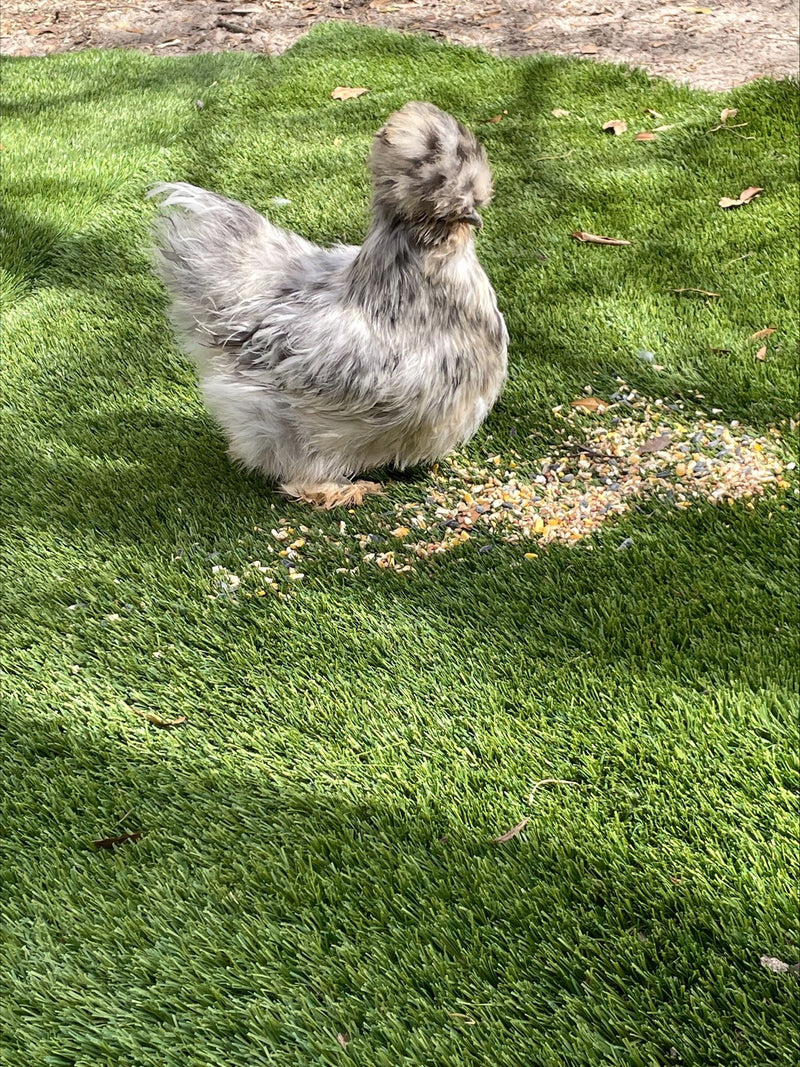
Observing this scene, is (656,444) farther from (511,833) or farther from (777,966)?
(777,966)

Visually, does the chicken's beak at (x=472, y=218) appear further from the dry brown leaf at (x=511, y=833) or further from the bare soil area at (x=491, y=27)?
the bare soil area at (x=491, y=27)

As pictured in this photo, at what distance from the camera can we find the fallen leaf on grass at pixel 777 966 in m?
1.96

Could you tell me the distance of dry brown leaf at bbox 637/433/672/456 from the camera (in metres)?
3.40

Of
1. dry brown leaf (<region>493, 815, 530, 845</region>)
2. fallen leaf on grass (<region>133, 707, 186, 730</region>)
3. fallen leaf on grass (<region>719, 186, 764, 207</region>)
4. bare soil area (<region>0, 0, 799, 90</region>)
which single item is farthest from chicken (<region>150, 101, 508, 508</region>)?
bare soil area (<region>0, 0, 799, 90</region>)

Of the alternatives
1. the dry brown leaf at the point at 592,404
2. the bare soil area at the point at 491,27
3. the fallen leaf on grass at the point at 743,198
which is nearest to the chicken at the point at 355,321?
the dry brown leaf at the point at 592,404

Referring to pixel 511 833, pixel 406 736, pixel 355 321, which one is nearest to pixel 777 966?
pixel 511 833

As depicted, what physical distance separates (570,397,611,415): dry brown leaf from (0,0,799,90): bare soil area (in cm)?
346

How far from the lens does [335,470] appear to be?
3244 millimetres

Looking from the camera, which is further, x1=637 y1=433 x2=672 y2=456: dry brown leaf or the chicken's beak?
x1=637 y1=433 x2=672 y2=456: dry brown leaf

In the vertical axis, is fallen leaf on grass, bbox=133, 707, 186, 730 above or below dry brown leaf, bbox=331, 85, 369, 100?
below

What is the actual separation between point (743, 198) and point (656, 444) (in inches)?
81.4

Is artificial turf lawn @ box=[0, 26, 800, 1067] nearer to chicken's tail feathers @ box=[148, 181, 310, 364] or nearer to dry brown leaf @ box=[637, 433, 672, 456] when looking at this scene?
dry brown leaf @ box=[637, 433, 672, 456]

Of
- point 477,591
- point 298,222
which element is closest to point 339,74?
point 298,222

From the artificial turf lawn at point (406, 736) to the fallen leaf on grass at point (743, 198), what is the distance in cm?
19
